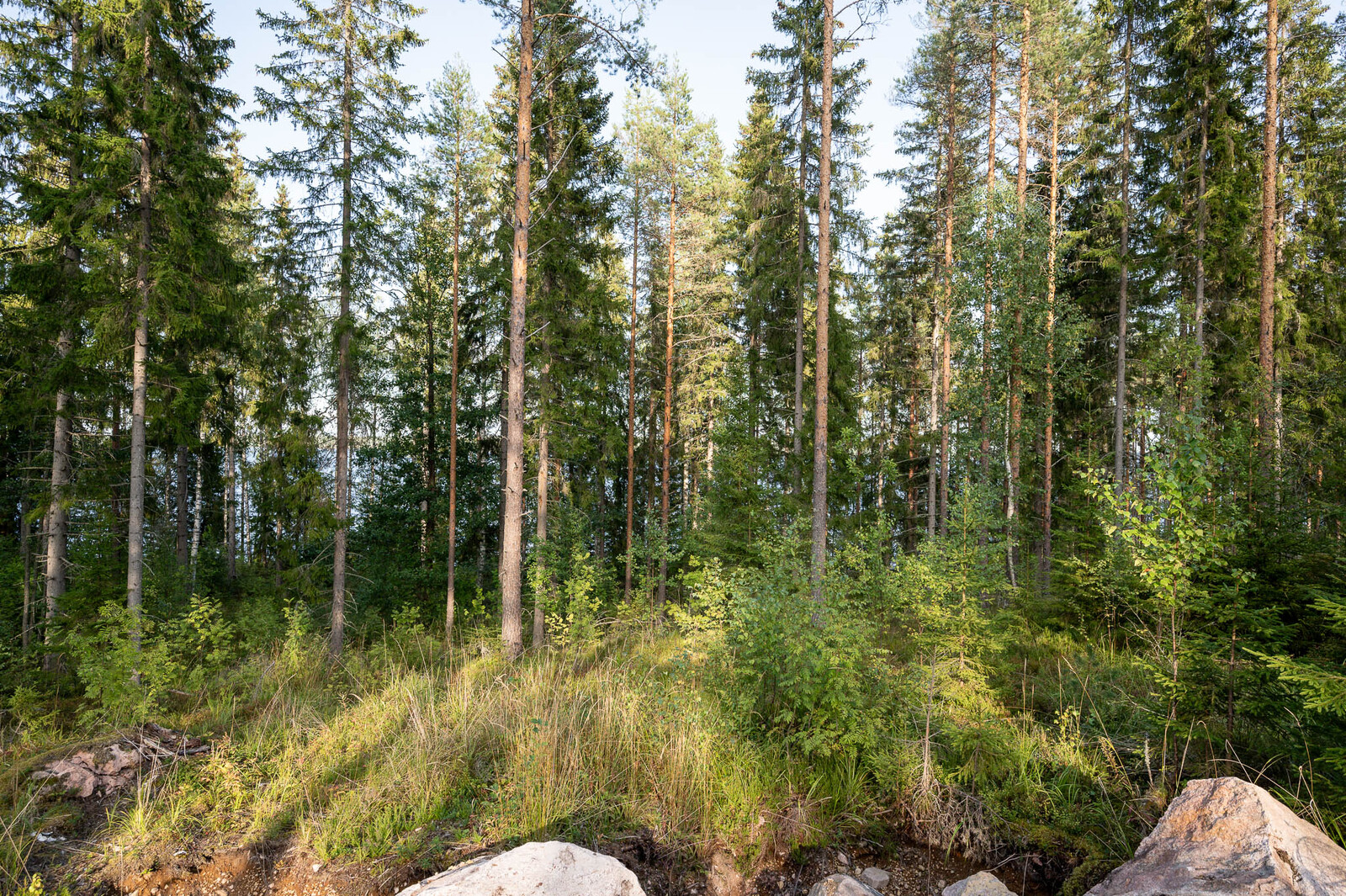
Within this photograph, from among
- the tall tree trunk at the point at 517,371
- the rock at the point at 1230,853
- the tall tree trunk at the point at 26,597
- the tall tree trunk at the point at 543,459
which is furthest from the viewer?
the tall tree trunk at the point at 543,459

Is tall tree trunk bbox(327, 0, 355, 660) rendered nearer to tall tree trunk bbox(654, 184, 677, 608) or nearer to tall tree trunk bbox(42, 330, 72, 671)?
tall tree trunk bbox(42, 330, 72, 671)

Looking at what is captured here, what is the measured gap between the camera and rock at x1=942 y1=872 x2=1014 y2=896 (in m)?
3.94

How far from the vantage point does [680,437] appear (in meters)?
24.4

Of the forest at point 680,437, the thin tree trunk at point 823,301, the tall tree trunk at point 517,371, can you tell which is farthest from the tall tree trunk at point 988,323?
the tall tree trunk at point 517,371

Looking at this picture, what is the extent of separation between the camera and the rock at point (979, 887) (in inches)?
155

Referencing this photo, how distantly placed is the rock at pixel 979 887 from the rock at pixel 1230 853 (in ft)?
2.01

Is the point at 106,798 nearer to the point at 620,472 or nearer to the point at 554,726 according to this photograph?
the point at 554,726

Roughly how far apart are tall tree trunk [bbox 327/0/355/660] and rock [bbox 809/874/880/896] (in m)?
11.4

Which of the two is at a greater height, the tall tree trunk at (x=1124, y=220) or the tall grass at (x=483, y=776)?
the tall tree trunk at (x=1124, y=220)

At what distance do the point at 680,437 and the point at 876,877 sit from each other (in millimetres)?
20517

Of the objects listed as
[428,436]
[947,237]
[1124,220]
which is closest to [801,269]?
[947,237]

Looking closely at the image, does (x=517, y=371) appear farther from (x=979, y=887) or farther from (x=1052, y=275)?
(x=1052, y=275)

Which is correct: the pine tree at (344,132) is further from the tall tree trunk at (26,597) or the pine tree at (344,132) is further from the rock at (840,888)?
the rock at (840,888)

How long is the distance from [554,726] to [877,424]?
2981 cm
